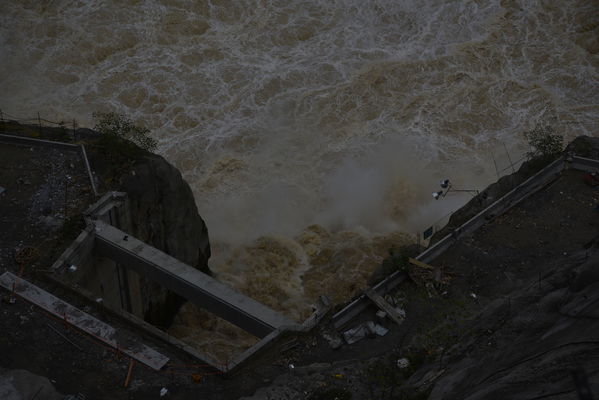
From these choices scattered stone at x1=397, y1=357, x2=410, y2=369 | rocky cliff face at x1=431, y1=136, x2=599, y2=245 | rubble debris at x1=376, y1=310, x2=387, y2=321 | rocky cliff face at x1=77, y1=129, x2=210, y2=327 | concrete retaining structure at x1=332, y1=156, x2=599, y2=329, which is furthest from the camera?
rocky cliff face at x1=77, y1=129, x2=210, y2=327

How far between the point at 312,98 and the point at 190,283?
21.9m

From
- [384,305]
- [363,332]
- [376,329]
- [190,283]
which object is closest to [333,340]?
[363,332]

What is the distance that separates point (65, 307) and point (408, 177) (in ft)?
70.8

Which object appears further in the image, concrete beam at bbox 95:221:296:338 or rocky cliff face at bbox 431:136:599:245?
rocky cliff face at bbox 431:136:599:245

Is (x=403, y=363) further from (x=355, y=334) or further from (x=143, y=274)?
(x=143, y=274)

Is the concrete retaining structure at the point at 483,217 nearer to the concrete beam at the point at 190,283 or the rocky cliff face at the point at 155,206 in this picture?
the concrete beam at the point at 190,283

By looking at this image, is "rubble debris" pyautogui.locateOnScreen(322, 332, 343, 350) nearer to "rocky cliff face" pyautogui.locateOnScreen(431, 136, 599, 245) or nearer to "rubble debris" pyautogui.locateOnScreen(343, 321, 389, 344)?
"rubble debris" pyautogui.locateOnScreen(343, 321, 389, 344)

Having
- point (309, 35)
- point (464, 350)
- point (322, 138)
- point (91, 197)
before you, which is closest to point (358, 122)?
point (322, 138)

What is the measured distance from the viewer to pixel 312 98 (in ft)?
147

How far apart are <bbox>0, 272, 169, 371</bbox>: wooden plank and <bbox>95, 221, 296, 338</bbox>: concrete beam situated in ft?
10.4

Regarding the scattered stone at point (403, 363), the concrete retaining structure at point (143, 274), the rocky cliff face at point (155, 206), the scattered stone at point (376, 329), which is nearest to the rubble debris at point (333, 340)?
the concrete retaining structure at point (143, 274)

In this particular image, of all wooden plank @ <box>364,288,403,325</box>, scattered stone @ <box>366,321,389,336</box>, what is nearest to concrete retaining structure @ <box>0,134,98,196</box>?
wooden plank @ <box>364,288,403,325</box>

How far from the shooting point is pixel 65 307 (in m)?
23.7

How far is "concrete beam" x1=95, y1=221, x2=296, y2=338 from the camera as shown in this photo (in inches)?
961
